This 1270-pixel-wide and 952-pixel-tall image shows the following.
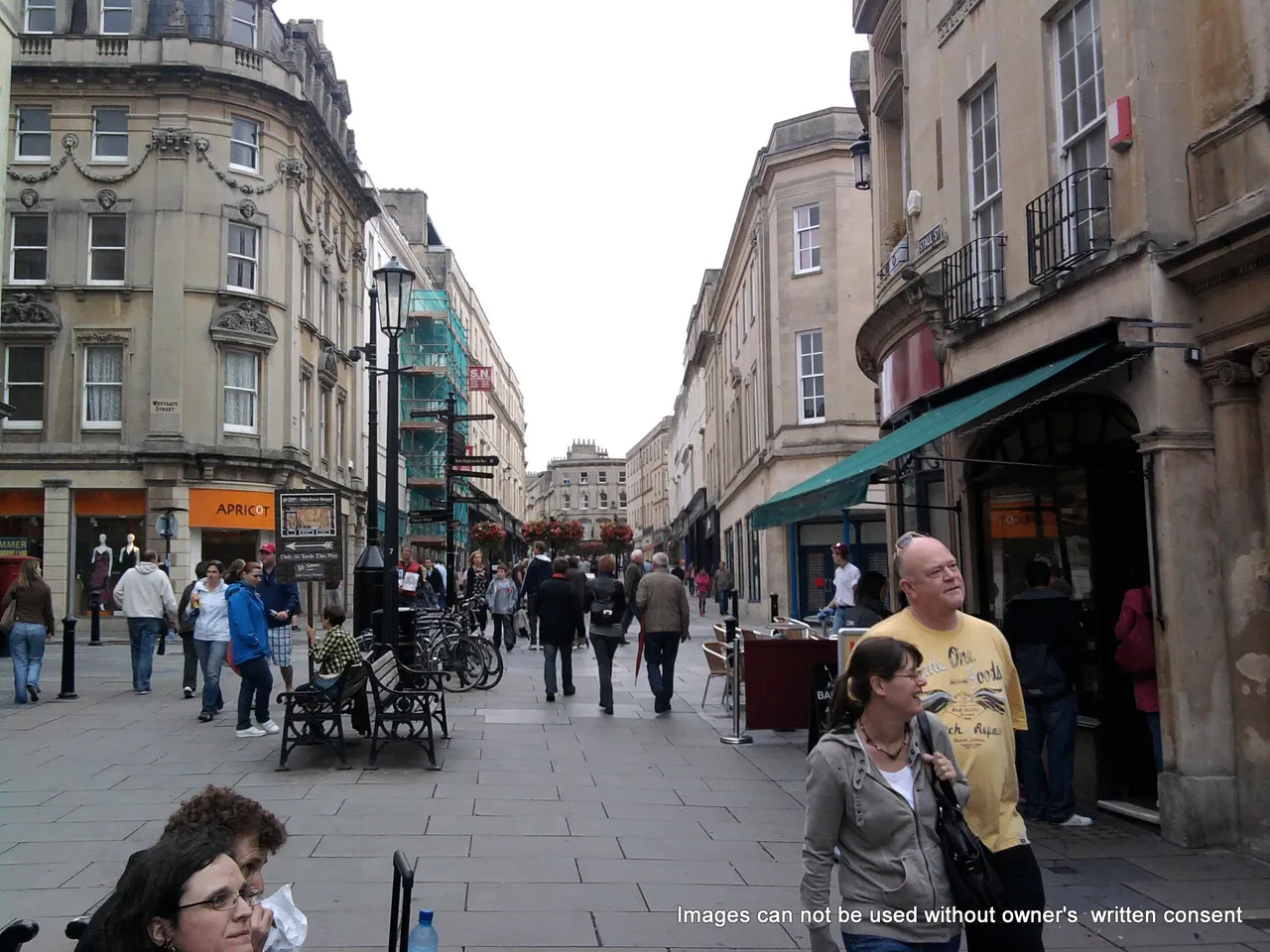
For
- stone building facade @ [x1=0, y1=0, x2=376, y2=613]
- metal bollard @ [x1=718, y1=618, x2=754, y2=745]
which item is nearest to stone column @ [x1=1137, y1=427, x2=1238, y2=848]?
metal bollard @ [x1=718, y1=618, x2=754, y2=745]

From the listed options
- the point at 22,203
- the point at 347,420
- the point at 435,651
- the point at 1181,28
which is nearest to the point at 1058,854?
the point at 1181,28

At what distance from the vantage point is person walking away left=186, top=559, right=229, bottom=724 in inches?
488

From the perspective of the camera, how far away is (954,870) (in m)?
3.34

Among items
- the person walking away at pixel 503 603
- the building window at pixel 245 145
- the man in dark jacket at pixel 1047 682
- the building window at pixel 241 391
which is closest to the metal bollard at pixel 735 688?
the man in dark jacket at pixel 1047 682

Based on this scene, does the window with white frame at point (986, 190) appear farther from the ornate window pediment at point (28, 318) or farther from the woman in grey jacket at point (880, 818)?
the ornate window pediment at point (28, 318)

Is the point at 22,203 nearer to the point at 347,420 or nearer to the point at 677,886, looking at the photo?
the point at 347,420

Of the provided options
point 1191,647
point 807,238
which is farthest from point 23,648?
point 807,238

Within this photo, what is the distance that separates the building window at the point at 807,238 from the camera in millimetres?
30500

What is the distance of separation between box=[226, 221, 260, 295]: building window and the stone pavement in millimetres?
20493

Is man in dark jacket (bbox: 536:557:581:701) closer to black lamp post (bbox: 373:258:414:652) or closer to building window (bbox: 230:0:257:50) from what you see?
black lamp post (bbox: 373:258:414:652)

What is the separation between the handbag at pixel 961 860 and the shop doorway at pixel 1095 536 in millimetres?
5009

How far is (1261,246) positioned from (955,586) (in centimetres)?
423

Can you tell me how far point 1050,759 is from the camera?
7.96 meters

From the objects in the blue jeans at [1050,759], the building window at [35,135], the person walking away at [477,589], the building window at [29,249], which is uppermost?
the building window at [35,135]
